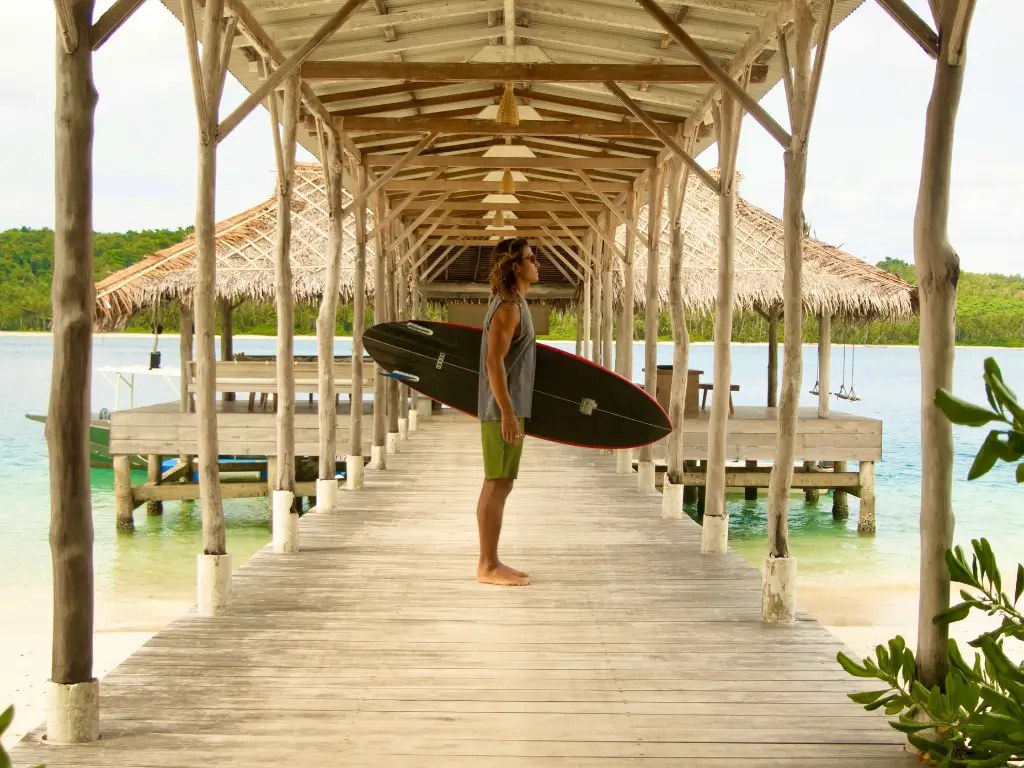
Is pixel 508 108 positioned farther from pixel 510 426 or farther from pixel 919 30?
pixel 919 30

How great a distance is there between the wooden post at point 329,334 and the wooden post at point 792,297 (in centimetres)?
362

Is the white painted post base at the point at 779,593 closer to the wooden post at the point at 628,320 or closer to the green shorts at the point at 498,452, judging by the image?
the green shorts at the point at 498,452

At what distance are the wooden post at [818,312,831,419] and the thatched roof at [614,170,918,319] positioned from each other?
0.18m

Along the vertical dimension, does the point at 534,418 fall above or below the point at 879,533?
above

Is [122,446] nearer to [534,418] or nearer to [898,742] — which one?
[534,418]

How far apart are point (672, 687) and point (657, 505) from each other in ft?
14.4

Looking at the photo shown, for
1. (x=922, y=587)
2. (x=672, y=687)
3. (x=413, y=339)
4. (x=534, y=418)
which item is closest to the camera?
(x=922, y=587)

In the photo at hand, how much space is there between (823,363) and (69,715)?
12811 mm

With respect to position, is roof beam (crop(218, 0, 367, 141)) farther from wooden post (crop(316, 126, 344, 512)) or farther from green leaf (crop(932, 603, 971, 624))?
green leaf (crop(932, 603, 971, 624))

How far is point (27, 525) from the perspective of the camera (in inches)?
658

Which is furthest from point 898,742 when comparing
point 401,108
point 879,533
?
point 879,533

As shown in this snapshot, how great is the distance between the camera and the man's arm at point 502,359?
4.50 metres

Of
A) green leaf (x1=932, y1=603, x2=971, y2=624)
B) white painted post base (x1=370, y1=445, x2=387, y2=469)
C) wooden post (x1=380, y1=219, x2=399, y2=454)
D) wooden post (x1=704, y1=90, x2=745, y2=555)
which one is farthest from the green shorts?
wooden post (x1=380, y1=219, x2=399, y2=454)

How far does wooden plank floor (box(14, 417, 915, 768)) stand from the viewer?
3006mm
